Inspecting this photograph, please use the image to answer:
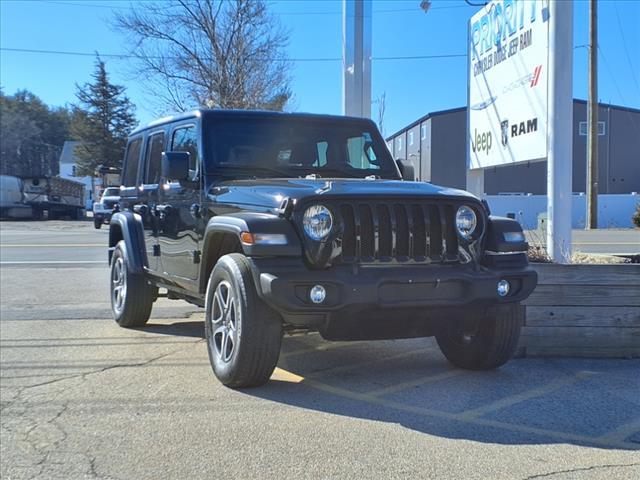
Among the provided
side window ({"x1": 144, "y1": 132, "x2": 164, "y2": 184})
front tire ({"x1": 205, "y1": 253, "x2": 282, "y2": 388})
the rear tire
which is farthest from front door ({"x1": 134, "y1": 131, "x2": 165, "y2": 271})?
front tire ({"x1": 205, "y1": 253, "x2": 282, "y2": 388})

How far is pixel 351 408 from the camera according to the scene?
4254mm

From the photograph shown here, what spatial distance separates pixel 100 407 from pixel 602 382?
12.2 feet

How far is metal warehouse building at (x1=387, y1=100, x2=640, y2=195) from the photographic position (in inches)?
1786

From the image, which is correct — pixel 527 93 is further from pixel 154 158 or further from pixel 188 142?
pixel 154 158

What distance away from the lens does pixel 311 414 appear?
13.6 ft

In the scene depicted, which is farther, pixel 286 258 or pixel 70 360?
pixel 70 360

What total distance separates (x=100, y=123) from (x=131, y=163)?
6153 centimetres

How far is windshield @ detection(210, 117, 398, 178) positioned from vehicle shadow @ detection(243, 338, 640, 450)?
1683mm

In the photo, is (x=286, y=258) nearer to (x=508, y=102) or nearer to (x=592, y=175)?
(x=508, y=102)

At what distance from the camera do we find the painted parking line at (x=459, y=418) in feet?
12.2

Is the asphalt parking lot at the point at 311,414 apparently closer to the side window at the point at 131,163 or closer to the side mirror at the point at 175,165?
the side mirror at the point at 175,165

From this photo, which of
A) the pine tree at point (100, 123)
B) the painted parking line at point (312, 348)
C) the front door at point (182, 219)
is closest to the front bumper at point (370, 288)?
the front door at point (182, 219)

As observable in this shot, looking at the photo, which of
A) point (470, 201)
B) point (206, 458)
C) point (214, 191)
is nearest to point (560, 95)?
point (470, 201)

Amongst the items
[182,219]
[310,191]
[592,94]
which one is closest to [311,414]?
[310,191]
